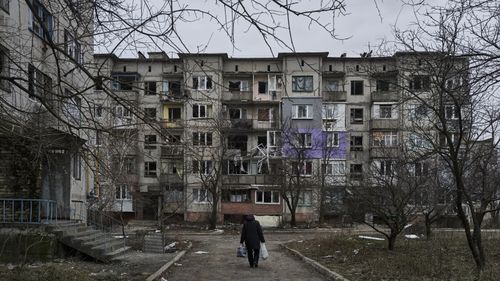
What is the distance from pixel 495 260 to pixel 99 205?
19493mm

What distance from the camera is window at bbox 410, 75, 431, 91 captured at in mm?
11688

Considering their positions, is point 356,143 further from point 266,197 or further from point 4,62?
point 4,62

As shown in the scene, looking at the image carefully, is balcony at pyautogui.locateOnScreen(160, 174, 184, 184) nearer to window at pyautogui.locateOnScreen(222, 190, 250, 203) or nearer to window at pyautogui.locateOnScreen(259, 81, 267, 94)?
window at pyautogui.locateOnScreen(222, 190, 250, 203)

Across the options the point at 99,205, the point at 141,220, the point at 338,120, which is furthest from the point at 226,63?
the point at 99,205

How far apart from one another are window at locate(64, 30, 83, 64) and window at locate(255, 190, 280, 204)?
152ft

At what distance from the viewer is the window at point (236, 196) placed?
174ft

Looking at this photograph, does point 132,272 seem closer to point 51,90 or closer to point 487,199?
point 51,90

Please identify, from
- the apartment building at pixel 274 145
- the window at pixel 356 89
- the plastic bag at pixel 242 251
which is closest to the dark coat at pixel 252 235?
the plastic bag at pixel 242 251

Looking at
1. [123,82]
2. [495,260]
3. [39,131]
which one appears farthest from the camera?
[495,260]

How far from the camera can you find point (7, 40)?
9.05m

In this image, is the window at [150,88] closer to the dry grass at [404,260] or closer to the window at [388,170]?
the dry grass at [404,260]

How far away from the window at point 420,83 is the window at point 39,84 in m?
7.53

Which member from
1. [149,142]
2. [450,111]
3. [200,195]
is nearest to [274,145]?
[200,195]

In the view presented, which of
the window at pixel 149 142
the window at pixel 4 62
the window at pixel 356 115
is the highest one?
the window at pixel 356 115
